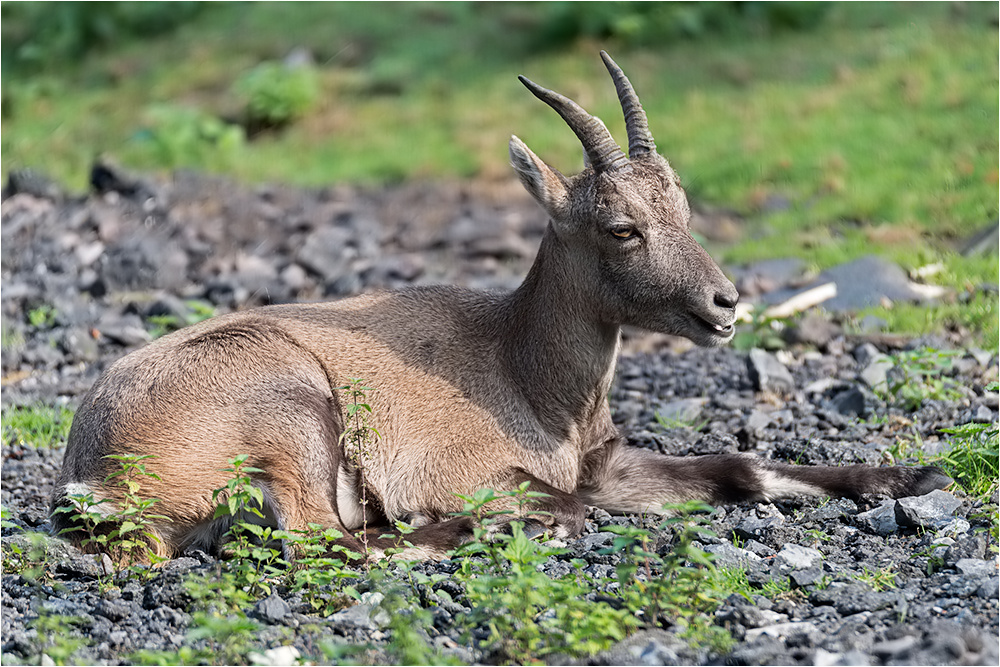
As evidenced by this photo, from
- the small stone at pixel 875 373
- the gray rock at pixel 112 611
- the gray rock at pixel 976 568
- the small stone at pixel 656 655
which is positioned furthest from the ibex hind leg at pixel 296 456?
the small stone at pixel 875 373

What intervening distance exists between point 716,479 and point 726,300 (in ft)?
3.47

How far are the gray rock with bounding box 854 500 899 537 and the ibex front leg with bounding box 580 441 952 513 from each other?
240 mm

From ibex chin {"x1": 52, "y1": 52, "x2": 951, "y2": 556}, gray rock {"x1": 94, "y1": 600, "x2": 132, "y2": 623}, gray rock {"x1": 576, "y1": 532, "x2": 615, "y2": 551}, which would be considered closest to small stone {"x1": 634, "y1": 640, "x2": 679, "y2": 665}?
gray rock {"x1": 576, "y1": 532, "x2": 615, "y2": 551}

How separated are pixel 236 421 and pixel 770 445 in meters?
3.29

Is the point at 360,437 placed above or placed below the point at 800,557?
above

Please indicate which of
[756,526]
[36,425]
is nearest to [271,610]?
[756,526]

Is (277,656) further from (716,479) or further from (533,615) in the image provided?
(716,479)

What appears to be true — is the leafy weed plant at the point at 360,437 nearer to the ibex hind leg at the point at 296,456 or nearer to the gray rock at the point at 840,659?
the ibex hind leg at the point at 296,456

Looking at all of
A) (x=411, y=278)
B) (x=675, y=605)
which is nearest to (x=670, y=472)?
(x=675, y=605)

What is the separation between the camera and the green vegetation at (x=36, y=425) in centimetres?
779

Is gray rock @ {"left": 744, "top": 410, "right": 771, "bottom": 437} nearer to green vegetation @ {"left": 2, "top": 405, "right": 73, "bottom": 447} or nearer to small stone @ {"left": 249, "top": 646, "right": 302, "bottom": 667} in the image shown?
small stone @ {"left": 249, "top": 646, "right": 302, "bottom": 667}

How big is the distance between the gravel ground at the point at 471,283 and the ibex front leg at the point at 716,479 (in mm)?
127

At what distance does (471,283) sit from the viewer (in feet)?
36.3

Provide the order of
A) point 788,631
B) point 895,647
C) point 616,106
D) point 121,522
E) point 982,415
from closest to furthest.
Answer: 1. point 895,647
2. point 788,631
3. point 121,522
4. point 982,415
5. point 616,106
